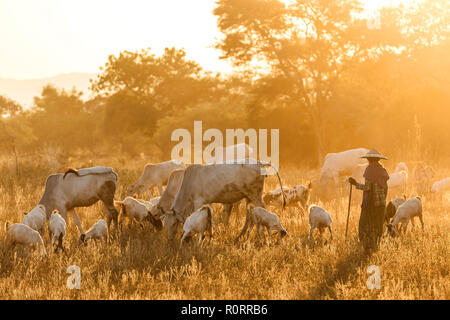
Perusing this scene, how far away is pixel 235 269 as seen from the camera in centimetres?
867

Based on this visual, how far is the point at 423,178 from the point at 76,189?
1172cm

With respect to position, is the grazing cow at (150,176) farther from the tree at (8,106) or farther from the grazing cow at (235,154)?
the tree at (8,106)

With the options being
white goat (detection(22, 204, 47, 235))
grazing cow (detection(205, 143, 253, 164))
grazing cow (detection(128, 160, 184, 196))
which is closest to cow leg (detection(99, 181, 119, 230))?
white goat (detection(22, 204, 47, 235))

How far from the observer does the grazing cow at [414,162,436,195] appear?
1733cm

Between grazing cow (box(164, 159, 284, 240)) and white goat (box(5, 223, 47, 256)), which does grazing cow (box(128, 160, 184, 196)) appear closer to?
grazing cow (box(164, 159, 284, 240))

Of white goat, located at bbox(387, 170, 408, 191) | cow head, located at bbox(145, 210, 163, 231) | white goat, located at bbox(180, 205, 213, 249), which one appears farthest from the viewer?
white goat, located at bbox(387, 170, 408, 191)

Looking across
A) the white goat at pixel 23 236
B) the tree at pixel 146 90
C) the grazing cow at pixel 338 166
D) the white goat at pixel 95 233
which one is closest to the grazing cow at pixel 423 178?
the grazing cow at pixel 338 166

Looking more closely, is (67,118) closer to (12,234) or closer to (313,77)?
(313,77)

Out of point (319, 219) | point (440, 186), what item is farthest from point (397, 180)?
point (319, 219)

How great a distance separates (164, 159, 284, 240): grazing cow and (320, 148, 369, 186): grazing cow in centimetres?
881

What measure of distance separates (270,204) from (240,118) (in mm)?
20217

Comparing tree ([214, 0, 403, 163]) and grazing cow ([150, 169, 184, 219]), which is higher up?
tree ([214, 0, 403, 163])

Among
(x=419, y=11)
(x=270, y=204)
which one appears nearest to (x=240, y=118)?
(x=419, y=11)

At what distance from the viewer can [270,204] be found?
48.1 feet
